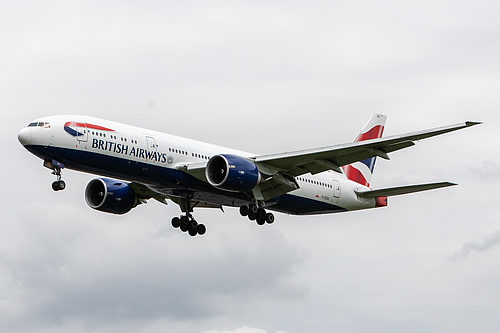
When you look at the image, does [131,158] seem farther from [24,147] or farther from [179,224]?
[179,224]

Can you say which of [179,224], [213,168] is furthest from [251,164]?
[179,224]

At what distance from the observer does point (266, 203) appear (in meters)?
52.0

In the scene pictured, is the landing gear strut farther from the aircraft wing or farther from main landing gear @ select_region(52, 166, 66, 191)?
main landing gear @ select_region(52, 166, 66, 191)

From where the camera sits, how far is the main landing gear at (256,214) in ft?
166

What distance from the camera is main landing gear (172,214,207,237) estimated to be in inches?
2162

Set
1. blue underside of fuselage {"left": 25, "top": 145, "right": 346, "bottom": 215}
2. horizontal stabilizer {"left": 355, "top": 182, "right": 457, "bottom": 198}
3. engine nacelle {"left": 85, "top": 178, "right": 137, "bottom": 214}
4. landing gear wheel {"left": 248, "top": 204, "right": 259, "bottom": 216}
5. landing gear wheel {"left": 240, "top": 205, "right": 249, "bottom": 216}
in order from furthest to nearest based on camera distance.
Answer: engine nacelle {"left": 85, "top": 178, "right": 137, "bottom": 214}, landing gear wheel {"left": 240, "top": 205, "right": 249, "bottom": 216}, landing gear wheel {"left": 248, "top": 204, "right": 259, "bottom": 216}, horizontal stabilizer {"left": 355, "top": 182, "right": 457, "bottom": 198}, blue underside of fuselage {"left": 25, "top": 145, "right": 346, "bottom": 215}

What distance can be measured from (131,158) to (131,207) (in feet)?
30.2

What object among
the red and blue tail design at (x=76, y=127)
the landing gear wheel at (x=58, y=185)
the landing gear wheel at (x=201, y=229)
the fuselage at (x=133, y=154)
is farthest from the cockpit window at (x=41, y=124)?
the landing gear wheel at (x=201, y=229)

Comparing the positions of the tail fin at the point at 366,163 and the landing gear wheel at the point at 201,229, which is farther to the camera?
the tail fin at the point at 366,163

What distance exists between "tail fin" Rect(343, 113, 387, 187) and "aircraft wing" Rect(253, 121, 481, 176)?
8.36m

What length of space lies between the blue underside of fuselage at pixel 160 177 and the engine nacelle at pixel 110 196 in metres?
4.57

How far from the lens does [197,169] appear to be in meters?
47.7

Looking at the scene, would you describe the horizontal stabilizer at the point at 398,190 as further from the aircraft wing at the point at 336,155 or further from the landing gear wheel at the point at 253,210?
the landing gear wheel at the point at 253,210

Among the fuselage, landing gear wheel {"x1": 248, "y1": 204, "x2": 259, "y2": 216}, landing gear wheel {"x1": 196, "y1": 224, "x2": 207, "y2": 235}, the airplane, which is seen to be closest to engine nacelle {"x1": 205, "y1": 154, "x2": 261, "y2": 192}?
the airplane
